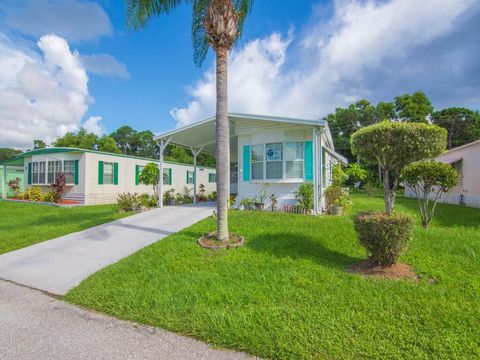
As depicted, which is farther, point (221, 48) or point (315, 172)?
point (315, 172)

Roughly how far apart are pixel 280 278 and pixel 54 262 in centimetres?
465

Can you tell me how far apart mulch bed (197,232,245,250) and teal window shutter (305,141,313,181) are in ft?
15.5

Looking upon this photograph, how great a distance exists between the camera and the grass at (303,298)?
2.61m

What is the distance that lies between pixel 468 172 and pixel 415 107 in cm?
2046

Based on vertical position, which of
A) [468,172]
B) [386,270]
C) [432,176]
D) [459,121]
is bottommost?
[386,270]

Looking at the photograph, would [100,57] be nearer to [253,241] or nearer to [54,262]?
[54,262]

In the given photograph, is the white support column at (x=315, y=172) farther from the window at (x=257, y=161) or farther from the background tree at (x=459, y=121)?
the background tree at (x=459, y=121)

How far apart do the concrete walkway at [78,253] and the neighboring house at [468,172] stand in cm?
1312

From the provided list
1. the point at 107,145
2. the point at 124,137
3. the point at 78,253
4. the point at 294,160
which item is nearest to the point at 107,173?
the point at 78,253

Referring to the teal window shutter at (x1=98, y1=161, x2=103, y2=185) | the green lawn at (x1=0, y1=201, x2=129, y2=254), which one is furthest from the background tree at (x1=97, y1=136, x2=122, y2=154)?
the green lawn at (x1=0, y1=201, x2=129, y2=254)

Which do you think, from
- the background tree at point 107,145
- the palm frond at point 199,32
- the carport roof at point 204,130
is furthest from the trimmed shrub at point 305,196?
the background tree at point 107,145

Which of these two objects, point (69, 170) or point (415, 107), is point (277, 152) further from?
point (415, 107)

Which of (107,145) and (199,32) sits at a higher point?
(107,145)

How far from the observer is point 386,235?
4059 mm
